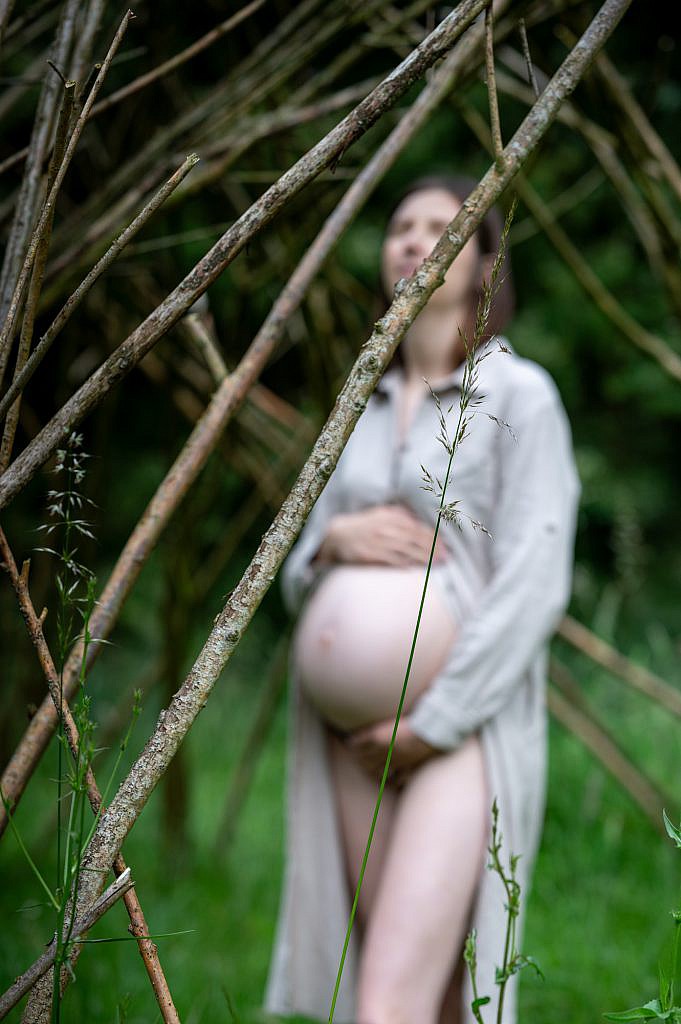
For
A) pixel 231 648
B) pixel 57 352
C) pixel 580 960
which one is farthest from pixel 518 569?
pixel 57 352

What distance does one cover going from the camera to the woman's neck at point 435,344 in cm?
162

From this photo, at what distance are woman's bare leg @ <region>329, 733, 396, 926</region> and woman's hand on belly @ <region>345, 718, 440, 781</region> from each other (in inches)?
1.5

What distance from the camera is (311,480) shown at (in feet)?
2.27

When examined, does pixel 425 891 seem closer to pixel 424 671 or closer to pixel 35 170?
pixel 424 671

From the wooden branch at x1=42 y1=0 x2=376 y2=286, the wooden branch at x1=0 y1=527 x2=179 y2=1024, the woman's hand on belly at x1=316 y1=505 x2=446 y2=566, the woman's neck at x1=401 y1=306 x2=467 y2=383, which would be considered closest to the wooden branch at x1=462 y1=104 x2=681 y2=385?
the woman's neck at x1=401 y1=306 x2=467 y2=383

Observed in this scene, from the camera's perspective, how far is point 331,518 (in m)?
1.75

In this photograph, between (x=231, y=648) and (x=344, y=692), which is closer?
(x=231, y=648)

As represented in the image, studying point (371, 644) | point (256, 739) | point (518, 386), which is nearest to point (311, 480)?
point (371, 644)

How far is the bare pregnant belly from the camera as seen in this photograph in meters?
1.42

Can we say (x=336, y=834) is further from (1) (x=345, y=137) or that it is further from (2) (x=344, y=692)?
(1) (x=345, y=137)

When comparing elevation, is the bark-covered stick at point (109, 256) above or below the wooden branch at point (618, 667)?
above

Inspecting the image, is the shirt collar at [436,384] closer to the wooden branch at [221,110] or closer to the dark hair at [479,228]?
the dark hair at [479,228]

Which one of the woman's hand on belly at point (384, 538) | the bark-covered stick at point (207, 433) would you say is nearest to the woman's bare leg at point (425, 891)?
the woman's hand on belly at point (384, 538)

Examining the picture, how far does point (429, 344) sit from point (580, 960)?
58.2 inches
